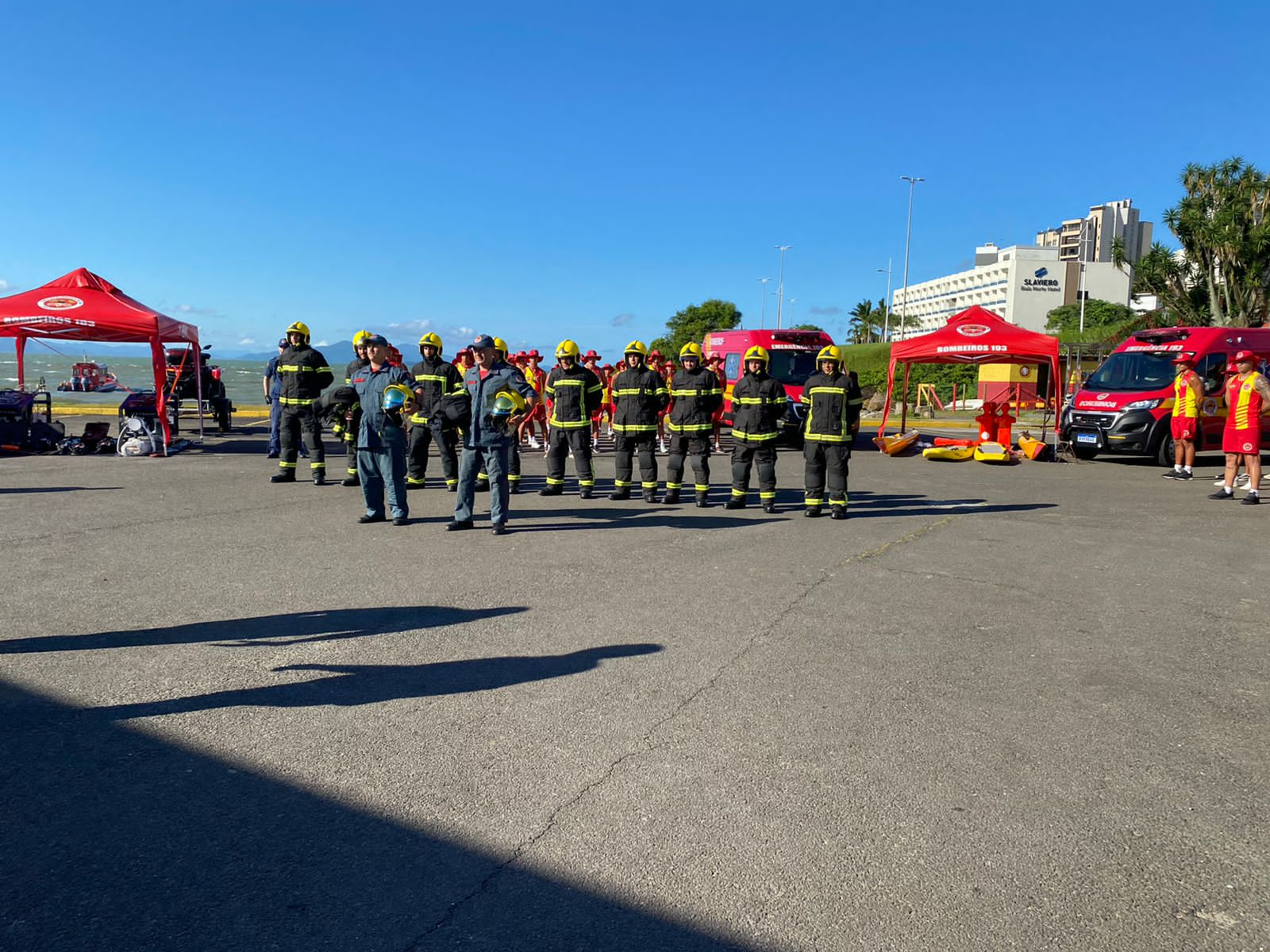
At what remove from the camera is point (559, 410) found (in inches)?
492

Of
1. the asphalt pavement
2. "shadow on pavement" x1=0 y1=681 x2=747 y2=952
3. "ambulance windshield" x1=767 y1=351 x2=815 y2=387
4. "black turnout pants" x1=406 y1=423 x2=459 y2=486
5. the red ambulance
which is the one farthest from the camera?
"ambulance windshield" x1=767 y1=351 x2=815 y2=387

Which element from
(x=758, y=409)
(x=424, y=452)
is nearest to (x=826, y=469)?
(x=758, y=409)

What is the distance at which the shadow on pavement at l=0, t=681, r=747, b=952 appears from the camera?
2787 millimetres

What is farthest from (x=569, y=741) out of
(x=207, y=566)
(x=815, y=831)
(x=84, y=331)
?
(x=84, y=331)

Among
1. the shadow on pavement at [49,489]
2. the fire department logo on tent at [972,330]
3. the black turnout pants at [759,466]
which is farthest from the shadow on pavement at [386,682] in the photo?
the fire department logo on tent at [972,330]

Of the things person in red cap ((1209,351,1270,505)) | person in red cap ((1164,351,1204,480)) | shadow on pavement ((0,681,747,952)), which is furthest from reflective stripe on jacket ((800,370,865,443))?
shadow on pavement ((0,681,747,952))

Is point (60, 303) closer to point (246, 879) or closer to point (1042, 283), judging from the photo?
point (246, 879)

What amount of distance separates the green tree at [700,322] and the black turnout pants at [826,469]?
75595mm

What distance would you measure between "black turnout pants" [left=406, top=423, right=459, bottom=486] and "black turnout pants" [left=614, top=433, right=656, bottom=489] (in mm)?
2145

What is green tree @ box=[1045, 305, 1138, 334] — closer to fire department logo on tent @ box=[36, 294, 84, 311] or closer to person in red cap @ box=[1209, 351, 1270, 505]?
person in red cap @ box=[1209, 351, 1270, 505]

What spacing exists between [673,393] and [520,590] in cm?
569

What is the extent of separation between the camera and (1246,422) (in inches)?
480

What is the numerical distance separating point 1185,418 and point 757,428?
808 cm

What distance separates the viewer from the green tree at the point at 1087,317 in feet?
272
